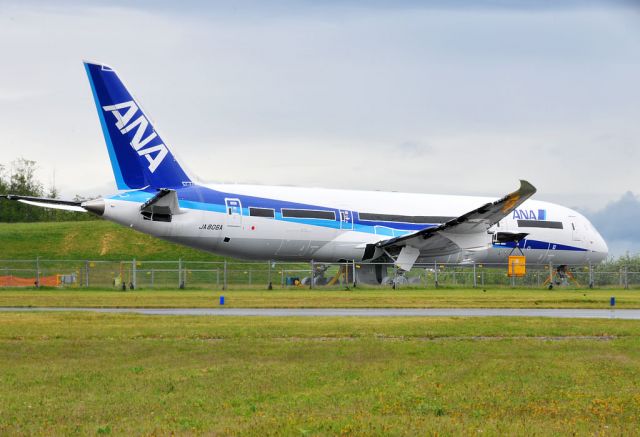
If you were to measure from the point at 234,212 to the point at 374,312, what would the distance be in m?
15.5

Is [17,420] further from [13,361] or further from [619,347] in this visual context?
[619,347]

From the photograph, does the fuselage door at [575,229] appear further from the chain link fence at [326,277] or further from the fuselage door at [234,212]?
the fuselage door at [234,212]

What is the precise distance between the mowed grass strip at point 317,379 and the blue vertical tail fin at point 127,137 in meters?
18.6

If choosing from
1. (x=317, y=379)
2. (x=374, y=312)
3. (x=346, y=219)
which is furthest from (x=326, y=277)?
(x=317, y=379)

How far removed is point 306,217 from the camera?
42.8m

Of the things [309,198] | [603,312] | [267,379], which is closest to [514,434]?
[267,379]

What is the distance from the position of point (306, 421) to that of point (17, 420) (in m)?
2.94

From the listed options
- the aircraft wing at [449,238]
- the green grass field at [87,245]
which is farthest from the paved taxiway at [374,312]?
the green grass field at [87,245]

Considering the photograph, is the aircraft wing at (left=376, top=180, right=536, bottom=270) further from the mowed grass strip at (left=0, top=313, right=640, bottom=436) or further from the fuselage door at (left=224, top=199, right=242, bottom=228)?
the mowed grass strip at (left=0, top=313, right=640, bottom=436)

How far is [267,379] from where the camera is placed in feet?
41.2

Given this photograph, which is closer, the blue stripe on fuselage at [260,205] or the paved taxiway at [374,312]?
the paved taxiway at [374,312]

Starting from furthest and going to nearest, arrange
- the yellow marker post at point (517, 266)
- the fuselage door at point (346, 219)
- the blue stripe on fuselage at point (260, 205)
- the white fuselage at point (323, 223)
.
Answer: the yellow marker post at point (517, 266), the fuselage door at point (346, 219), the white fuselage at point (323, 223), the blue stripe on fuselage at point (260, 205)

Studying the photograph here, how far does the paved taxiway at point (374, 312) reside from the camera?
24.7 meters

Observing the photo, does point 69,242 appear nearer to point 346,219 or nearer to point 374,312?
point 346,219
